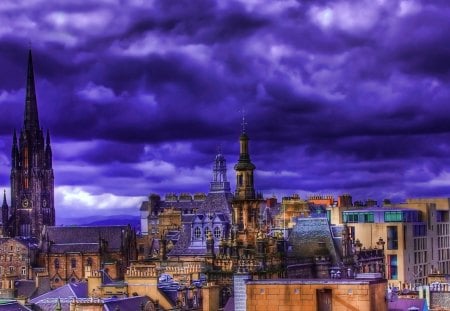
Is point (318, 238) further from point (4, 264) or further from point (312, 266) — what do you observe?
point (4, 264)

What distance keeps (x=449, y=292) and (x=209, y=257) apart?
36.3 metres

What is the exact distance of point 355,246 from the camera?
409ft

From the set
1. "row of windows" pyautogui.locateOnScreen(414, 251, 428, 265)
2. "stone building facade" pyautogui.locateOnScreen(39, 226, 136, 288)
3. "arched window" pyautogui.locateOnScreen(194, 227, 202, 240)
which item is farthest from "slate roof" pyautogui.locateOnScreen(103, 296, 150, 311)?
"stone building facade" pyautogui.locateOnScreen(39, 226, 136, 288)

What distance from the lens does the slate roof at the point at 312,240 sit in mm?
112625

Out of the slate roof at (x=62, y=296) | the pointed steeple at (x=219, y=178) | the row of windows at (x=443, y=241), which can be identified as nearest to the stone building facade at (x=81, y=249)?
the pointed steeple at (x=219, y=178)

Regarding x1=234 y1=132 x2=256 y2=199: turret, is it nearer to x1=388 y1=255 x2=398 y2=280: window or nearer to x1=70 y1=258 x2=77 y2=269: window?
x1=388 y1=255 x2=398 y2=280: window

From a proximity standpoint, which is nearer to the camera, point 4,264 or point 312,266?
point 312,266

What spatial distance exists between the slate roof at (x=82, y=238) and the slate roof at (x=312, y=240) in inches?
2833

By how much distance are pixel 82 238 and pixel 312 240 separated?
7884 centimetres

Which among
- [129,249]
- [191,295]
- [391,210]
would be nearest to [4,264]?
[129,249]

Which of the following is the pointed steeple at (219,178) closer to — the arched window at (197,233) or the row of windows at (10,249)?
the arched window at (197,233)

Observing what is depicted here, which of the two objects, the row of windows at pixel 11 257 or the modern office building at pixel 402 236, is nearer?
the modern office building at pixel 402 236

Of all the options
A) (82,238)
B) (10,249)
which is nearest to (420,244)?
(82,238)

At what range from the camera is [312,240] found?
114312 mm
